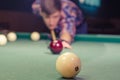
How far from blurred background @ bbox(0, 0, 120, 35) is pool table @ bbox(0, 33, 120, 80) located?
2.63 feet

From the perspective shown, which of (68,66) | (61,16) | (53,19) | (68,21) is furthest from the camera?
(53,19)

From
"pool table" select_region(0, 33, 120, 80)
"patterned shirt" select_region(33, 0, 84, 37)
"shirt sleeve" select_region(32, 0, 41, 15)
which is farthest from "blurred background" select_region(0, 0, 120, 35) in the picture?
"patterned shirt" select_region(33, 0, 84, 37)

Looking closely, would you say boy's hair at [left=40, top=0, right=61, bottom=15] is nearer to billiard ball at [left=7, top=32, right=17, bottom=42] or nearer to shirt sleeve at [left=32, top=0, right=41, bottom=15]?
shirt sleeve at [left=32, top=0, right=41, bottom=15]

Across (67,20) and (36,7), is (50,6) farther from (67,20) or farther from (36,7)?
(36,7)

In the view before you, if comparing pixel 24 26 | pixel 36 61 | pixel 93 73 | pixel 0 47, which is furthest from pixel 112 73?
pixel 24 26

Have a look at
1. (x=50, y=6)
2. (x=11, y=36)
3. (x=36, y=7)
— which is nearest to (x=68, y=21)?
(x=50, y=6)

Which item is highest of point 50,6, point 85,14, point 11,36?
point 50,6

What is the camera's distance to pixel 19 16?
5457 mm

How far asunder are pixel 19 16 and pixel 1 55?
2327 millimetres

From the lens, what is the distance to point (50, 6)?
14.4 ft

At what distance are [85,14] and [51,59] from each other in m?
2.44

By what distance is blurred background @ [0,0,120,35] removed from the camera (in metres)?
5.28

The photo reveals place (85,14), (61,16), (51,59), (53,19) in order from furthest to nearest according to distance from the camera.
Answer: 1. (85,14)
2. (53,19)
3. (61,16)
4. (51,59)

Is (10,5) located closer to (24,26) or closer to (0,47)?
(24,26)
